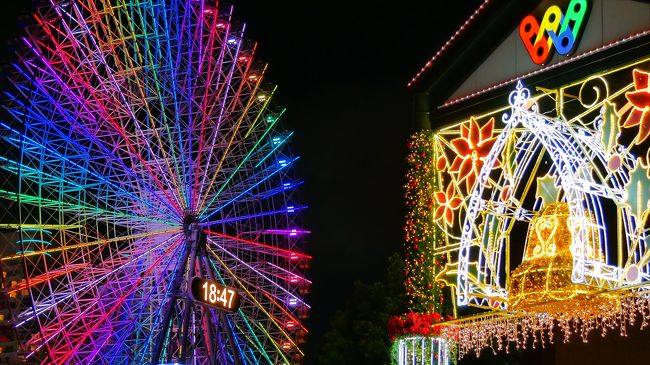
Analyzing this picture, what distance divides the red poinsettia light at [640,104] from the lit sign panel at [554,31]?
89.3 inches

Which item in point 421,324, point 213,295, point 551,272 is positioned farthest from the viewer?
point 213,295

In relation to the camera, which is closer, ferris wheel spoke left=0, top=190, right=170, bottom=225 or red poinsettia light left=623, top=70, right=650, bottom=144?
red poinsettia light left=623, top=70, right=650, bottom=144

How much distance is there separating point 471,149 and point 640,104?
16.6 feet

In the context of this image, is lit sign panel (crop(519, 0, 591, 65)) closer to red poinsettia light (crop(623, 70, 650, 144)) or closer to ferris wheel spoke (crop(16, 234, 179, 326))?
red poinsettia light (crop(623, 70, 650, 144))

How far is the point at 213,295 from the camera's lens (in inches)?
952

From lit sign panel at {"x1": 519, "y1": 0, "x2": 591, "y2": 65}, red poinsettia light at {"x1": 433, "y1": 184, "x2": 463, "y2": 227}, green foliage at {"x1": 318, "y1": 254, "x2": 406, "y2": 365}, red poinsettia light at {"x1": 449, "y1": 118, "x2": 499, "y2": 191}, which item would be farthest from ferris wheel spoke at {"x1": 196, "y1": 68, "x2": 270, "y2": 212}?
lit sign panel at {"x1": 519, "y1": 0, "x2": 591, "y2": 65}

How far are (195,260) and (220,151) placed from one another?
4.26 m

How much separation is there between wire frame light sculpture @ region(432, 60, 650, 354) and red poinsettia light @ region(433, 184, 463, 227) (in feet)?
0.07

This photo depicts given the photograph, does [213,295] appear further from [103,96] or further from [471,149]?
[103,96]

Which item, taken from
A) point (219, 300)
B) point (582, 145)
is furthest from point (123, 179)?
point (582, 145)

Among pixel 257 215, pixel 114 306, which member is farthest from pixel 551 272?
pixel 114 306

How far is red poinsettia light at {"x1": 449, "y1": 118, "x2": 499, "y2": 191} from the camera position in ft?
65.6

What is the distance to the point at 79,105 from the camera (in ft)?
96.3

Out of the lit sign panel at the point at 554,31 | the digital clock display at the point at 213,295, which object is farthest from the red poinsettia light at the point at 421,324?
the lit sign panel at the point at 554,31
